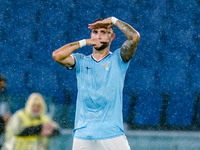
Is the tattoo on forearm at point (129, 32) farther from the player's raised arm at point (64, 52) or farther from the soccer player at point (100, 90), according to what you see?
the player's raised arm at point (64, 52)

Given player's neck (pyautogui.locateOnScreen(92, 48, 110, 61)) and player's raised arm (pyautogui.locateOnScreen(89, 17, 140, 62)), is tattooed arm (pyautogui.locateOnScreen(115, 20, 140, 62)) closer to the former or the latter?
player's raised arm (pyautogui.locateOnScreen(89, 17, 140, 62))

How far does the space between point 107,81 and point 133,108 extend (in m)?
6.69

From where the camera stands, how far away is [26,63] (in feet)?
32.0

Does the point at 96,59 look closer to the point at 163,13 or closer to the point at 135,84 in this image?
the point at 135,84

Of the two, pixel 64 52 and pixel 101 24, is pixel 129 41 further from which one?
pixel 64 52

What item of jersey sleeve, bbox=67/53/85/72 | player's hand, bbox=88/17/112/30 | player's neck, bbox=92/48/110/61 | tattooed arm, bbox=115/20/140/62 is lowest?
jersey sleeve, bbox=67/53/85/72

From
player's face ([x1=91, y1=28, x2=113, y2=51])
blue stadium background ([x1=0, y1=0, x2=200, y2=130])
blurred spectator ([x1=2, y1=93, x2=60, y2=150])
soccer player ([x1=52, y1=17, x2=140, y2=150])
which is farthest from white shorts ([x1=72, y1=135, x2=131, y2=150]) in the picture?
blue stadium background ([x1=0, y1=0, x2=200, y2=130])

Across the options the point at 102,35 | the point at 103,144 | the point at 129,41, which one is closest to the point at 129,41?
the point at 129,41

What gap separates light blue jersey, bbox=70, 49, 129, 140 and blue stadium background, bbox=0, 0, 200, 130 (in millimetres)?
6534

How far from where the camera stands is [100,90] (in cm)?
222

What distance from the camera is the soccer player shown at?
220cm

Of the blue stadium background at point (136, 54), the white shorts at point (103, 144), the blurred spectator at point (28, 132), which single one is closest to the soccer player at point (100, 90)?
the white shorts at point (103, 144)

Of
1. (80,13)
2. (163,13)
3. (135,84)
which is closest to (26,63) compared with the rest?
(80,13)

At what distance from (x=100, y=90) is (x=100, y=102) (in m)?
0.08
